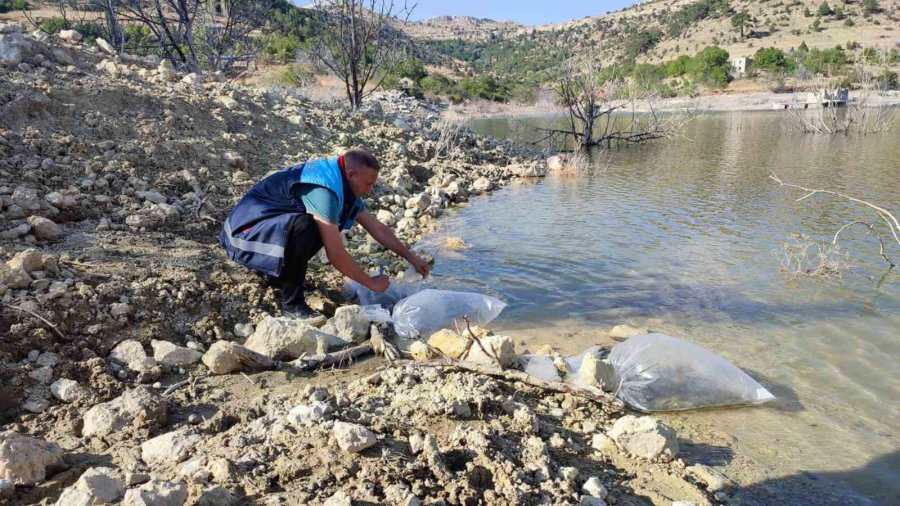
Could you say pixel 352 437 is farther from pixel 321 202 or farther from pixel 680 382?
pixel 680 382

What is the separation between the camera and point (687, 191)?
8.91m

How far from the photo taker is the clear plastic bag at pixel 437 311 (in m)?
3.41

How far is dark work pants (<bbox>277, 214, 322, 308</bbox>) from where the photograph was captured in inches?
125

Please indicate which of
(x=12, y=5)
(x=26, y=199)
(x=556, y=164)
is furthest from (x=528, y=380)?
(x=12, y=5)

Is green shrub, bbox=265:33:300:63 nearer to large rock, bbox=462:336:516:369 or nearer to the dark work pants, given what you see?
the dark work pants

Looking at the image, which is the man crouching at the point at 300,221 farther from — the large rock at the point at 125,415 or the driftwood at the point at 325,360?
the large rock at the point at 125,415

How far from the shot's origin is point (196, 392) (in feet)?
8.25

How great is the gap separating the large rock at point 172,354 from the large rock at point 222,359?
94mm

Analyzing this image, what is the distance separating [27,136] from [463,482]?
492 cm

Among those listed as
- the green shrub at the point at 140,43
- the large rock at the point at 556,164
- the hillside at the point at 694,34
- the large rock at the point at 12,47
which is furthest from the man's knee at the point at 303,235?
the hillside at the point at 694,34

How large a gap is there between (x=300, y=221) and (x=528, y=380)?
1546 mm

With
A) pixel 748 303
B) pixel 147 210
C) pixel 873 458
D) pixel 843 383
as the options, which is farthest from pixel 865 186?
pixel 147 210

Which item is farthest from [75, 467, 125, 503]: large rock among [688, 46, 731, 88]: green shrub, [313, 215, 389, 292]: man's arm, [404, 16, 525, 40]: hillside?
[404, 16, 525, 40]: hillside

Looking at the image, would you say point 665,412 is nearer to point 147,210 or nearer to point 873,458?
point 873,458
